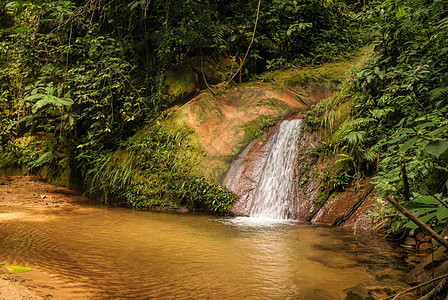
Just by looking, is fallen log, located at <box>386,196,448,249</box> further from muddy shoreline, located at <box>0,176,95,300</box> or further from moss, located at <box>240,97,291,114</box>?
moss, located at <box>240,97,291,114</box>

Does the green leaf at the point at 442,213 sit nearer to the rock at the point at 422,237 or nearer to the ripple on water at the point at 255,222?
the rock at the point at 422,237

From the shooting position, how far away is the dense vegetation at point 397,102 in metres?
3.65

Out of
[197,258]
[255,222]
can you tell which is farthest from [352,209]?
[197,258]

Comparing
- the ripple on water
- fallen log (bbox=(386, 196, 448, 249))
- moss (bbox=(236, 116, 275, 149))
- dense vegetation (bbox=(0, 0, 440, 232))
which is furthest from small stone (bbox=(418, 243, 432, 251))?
moss (bbox=(236, 116, 275, 149))

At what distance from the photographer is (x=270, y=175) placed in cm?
618

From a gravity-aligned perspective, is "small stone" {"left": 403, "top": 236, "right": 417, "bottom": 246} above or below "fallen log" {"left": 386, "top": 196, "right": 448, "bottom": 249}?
below

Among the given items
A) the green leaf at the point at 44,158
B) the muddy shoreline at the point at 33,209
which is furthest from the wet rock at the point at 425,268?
the green leaf at the point at 44,158

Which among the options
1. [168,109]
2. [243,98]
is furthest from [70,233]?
[243,98]

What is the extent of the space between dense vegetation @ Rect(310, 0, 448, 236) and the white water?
2.72 ft

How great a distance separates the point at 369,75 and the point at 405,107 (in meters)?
0.88

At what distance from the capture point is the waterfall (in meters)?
5.75

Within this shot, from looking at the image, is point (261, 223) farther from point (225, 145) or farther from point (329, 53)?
point (329, 53)

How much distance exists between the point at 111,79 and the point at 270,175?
469cm

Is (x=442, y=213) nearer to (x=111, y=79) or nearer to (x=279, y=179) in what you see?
(x=279, y=179)
